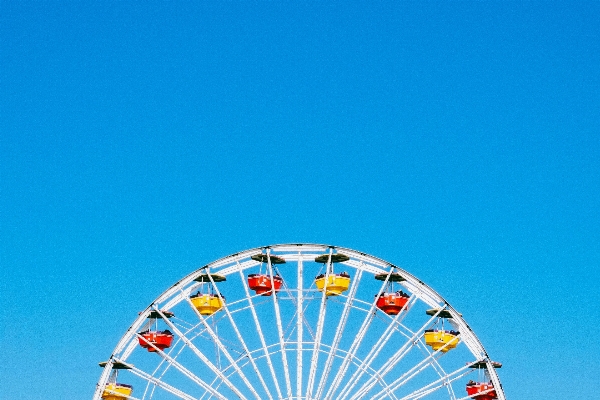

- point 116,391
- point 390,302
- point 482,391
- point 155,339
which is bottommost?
point 116,391

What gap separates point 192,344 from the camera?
125 ft

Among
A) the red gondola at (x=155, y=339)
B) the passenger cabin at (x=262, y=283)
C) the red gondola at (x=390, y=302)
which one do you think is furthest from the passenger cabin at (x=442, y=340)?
the red gondola at (x=155, y=339)

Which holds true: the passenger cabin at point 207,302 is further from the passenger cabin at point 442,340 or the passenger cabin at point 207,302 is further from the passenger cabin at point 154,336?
the passenger cabin at point 442,340

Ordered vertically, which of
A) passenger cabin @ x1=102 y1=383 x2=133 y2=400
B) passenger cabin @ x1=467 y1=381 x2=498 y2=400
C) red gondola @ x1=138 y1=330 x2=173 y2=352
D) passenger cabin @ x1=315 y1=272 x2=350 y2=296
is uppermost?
passenger cabin @ x1=315 y1=272 x2=350 y2=296

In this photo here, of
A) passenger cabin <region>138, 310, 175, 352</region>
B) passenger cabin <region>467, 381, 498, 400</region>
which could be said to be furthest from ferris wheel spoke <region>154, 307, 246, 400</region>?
passenger cabin <region>467, 381, 498, 400</region>

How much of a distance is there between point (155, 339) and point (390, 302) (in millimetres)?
9498

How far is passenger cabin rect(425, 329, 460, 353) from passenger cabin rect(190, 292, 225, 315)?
8454 millimetres

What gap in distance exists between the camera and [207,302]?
3941 cm

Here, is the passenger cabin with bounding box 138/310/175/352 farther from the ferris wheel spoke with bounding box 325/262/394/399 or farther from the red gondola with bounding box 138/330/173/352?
the ferris wheel spoke with bounding box 325/262/394/399

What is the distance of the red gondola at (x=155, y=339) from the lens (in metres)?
38.9

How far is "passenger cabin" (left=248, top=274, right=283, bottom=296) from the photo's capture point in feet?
130

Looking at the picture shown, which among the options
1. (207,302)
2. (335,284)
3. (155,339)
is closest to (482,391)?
(335,284)

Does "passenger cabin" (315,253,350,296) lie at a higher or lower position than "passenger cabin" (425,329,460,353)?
higher

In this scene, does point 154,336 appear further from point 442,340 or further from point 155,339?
point 442,340
